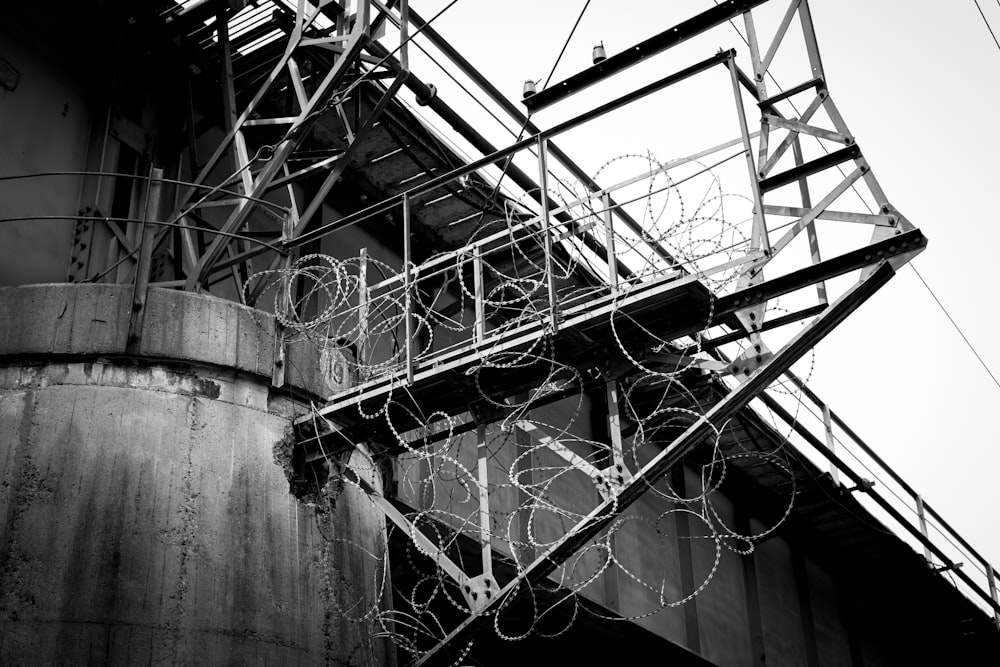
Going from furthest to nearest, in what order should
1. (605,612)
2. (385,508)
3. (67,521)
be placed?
(605,612)
(385,508)
(67,521)

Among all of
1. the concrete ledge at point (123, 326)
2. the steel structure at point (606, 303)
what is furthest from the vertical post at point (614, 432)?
the concrete ledge at point (123, 326)

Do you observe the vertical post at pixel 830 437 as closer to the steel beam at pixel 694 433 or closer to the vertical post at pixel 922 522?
the vertical post at pixel 922 522

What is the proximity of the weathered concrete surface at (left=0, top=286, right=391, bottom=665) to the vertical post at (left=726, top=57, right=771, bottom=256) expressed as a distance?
4343 mm

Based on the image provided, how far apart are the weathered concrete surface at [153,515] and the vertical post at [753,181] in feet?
14.2

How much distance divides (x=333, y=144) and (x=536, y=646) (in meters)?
8.07

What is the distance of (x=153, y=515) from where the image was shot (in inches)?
350

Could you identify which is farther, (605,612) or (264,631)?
(605,612)

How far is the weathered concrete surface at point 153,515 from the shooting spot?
8.44 meters

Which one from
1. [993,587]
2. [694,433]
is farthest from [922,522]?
[694,433]

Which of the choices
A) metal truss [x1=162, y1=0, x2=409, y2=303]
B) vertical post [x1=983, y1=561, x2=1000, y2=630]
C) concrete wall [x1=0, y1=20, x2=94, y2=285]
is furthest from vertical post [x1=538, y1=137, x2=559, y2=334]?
vertical post [x1=983, y1=561, x2=1000, y2=630]

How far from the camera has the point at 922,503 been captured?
2417 centimetres

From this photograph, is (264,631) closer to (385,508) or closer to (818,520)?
(385,508)

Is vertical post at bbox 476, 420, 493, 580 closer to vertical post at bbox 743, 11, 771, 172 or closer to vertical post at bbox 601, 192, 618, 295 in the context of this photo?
vertical post at bbox 601, 192, 618, 295

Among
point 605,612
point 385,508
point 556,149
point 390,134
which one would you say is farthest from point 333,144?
point 605,612
